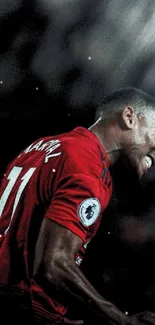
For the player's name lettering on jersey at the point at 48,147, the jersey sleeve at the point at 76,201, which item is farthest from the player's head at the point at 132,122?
the jersey sleeve at the point at 76,201

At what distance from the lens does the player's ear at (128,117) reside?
115cm

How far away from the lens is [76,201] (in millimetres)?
742

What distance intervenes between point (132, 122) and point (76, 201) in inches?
19.2

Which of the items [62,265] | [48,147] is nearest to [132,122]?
[48,147]

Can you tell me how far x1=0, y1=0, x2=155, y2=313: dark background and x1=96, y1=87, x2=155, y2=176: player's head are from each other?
0.35 metres

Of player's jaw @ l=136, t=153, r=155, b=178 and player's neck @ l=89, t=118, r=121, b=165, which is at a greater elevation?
player's neck @ l=89, t=118, r=121, b=165

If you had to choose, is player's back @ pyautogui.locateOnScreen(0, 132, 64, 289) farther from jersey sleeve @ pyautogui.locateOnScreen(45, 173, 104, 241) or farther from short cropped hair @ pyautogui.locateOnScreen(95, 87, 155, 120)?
short cropped hair @ pyautogui.locateOnScreen(95, 87, 155, 120)

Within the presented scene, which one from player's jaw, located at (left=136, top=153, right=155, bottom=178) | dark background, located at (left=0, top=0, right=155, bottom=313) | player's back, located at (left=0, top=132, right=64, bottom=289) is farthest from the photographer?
dark background, located at (left=0, top=0, right=155, bottom=313)

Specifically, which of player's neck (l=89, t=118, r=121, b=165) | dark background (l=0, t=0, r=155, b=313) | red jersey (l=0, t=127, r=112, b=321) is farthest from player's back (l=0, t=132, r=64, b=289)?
dark background (l=0, t=0, r=155, b=313)

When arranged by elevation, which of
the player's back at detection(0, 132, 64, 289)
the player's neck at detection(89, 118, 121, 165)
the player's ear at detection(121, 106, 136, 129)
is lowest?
the player's back at detection(0, 132, 64, 289)

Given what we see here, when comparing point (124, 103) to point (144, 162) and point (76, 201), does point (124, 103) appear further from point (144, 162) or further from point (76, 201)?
point (76, 201)

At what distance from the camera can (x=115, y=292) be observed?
1.46 metres

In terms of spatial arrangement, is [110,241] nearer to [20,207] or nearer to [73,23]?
[20,207]

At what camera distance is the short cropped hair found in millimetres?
1180
